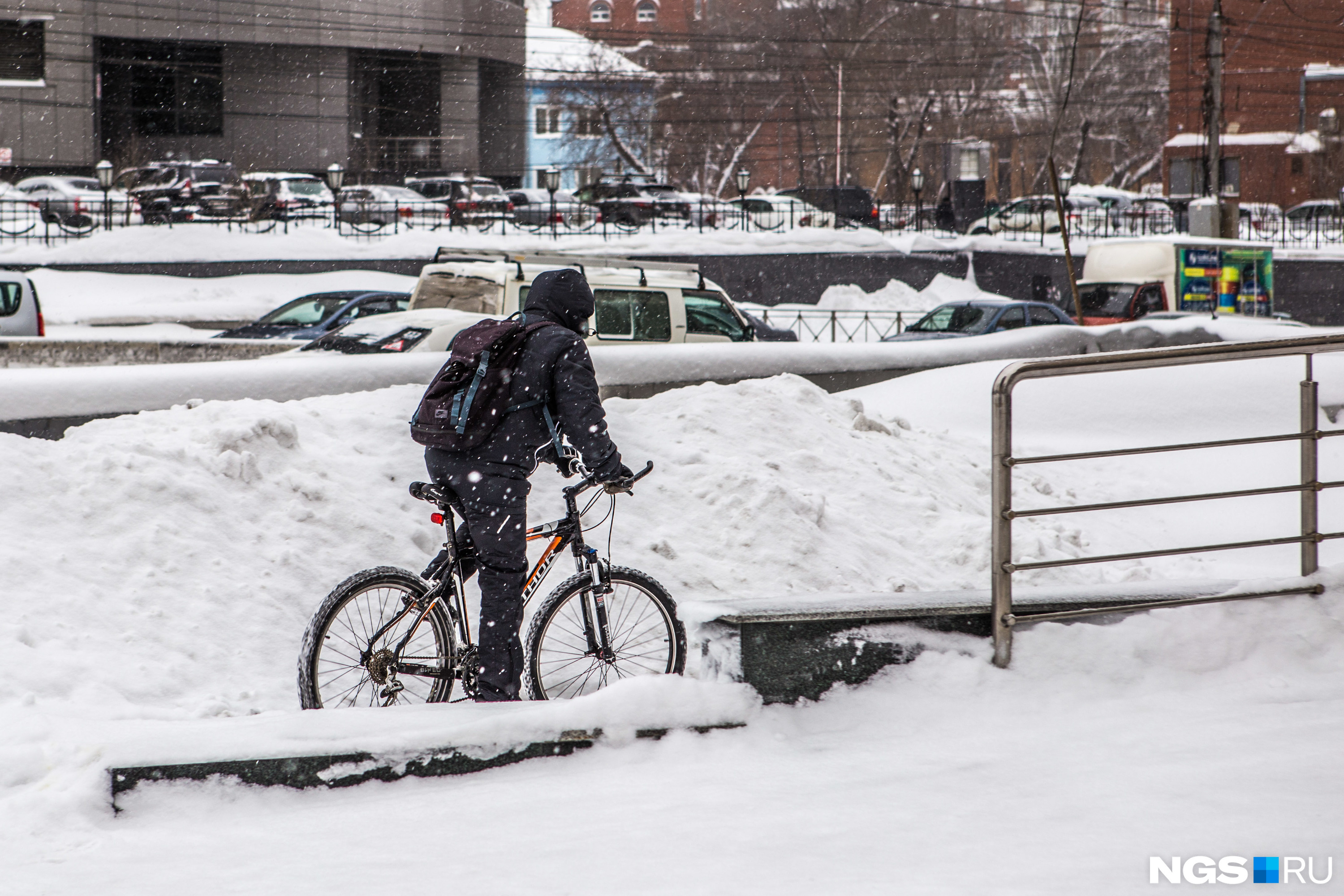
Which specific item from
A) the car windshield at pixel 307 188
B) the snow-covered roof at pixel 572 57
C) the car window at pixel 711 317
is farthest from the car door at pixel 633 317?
the snow-covered roof at pixel 572 57

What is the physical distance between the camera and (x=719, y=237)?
34.7 meters

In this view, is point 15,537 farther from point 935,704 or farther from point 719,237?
point 719,237

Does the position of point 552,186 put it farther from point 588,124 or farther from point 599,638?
point 599,638

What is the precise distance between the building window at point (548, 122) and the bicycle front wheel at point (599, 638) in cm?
5348

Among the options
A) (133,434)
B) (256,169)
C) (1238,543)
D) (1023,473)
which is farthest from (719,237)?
(1238,543)

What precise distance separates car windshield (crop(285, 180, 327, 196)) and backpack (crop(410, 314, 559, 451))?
34.7 metres

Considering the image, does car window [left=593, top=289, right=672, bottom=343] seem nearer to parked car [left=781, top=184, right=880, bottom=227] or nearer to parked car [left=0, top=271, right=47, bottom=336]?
parked car [left=0, top=271, right=47, bottom=336]

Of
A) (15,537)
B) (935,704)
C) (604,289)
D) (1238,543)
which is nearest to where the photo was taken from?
(935,704)

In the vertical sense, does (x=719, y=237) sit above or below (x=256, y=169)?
below

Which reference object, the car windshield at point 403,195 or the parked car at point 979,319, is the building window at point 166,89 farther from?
the parked car at point 979,319

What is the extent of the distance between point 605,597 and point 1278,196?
5681cm

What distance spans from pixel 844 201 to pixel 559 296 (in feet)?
131

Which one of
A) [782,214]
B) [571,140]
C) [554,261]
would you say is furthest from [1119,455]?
[571,140]

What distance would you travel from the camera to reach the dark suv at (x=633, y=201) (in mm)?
36656
